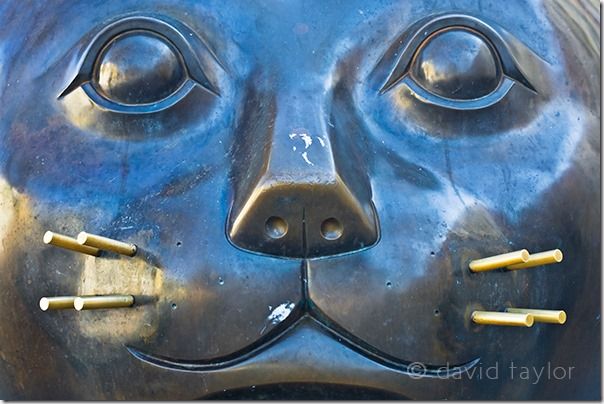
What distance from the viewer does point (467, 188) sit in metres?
2.98

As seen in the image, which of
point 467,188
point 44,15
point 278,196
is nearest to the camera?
point 278,196

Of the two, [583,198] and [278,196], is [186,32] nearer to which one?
[278,196]

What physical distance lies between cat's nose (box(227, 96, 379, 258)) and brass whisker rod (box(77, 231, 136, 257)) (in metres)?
0.21

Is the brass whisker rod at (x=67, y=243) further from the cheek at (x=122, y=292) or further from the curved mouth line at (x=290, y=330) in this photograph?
the curved mouth line at (x=290, y=330)

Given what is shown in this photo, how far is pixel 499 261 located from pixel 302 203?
1.38 feet

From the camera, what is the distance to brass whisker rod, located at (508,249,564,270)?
282 cm

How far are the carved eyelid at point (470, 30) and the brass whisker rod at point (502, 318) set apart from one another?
1.52 ft

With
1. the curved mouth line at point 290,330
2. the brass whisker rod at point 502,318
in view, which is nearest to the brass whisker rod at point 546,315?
the brass whisker rod at point 502,318

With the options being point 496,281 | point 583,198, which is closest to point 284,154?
point 496,281

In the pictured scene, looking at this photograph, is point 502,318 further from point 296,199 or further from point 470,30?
point 470,30

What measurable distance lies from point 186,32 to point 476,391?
3.25ft

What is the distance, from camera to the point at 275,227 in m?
2.82

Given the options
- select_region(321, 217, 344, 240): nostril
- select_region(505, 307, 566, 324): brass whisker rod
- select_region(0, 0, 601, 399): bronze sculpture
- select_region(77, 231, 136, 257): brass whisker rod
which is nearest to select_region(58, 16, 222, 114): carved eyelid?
select_region(0, 0, 601, 399): bronze sculpture

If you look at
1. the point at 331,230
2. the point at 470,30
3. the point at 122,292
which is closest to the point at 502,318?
the point at 331,230
